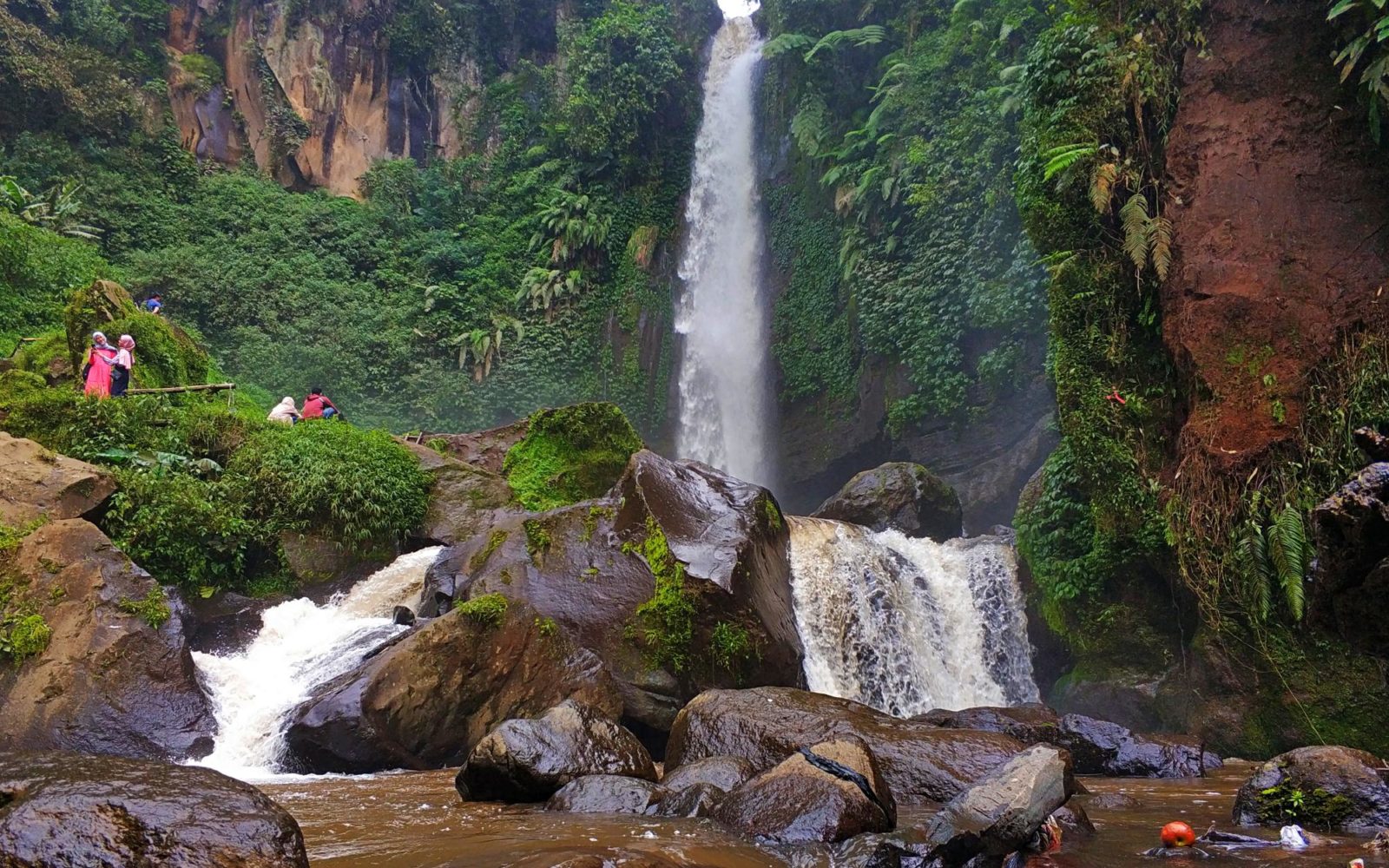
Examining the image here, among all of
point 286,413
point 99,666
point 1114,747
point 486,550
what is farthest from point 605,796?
point 286,413

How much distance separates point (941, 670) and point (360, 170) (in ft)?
89.7

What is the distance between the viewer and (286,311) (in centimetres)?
2547

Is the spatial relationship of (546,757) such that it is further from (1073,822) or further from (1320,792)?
(1320,792)

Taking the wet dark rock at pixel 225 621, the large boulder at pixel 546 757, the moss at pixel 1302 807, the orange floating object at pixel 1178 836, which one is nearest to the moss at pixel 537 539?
the large boulder at pixel 546 757

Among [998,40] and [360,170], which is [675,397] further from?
[360,170]

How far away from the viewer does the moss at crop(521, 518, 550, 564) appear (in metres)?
10.0

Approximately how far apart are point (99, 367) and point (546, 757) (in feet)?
37.5

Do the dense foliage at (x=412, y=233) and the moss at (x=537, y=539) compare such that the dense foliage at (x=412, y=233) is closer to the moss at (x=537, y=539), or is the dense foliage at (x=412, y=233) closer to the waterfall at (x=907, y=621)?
the waterfall at (x=907, y=621)

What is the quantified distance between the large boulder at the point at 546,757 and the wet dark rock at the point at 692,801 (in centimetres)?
64

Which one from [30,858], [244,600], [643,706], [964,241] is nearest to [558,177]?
[964,241]

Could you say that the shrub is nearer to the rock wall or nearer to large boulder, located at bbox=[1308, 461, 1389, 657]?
large boulder, located at bbox=[1308, 461, 1389, 657]

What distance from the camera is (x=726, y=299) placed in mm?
25172

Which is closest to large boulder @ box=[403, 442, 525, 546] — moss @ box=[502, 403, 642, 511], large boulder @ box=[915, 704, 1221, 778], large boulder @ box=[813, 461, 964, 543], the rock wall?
moss @ box=[502, 403, 642, 511]

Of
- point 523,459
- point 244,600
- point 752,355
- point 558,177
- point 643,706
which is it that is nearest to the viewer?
point 643,706
